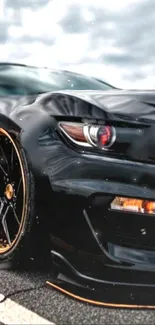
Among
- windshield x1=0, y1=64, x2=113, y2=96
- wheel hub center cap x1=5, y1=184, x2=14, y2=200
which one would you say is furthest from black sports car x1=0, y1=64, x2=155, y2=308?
windshield x1=0, y1=64, x2=113, y2=96

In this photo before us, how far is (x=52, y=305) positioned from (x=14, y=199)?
0.69m

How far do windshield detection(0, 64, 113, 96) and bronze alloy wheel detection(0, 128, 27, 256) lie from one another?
541 mm

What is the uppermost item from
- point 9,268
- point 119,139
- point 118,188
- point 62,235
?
point 119,139

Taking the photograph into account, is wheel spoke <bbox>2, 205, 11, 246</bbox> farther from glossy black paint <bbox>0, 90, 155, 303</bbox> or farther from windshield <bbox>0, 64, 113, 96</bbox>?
windshield <bbox>0, 64, 113, 96</bbox>

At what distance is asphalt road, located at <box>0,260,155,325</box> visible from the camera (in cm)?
210

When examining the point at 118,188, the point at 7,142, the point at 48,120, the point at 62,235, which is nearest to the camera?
the point at 118,188

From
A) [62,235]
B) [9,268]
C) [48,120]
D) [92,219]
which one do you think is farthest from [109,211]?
[9,268]

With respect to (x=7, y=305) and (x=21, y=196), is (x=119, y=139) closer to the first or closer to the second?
(x=21, y=196)

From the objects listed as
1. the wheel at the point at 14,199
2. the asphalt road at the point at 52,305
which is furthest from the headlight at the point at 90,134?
the asphalt road at the point at 52,305

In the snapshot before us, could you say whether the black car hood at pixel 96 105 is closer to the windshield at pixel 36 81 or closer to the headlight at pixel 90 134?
the headlight at pixel 90 134

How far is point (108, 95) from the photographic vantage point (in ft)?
8.48

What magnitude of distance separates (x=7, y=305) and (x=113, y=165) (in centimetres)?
79

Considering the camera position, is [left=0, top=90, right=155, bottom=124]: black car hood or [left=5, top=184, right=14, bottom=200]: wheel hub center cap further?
[left=5, top=184, right=14, bottom=200]: wheel hub center cap

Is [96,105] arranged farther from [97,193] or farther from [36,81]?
[36,81]
